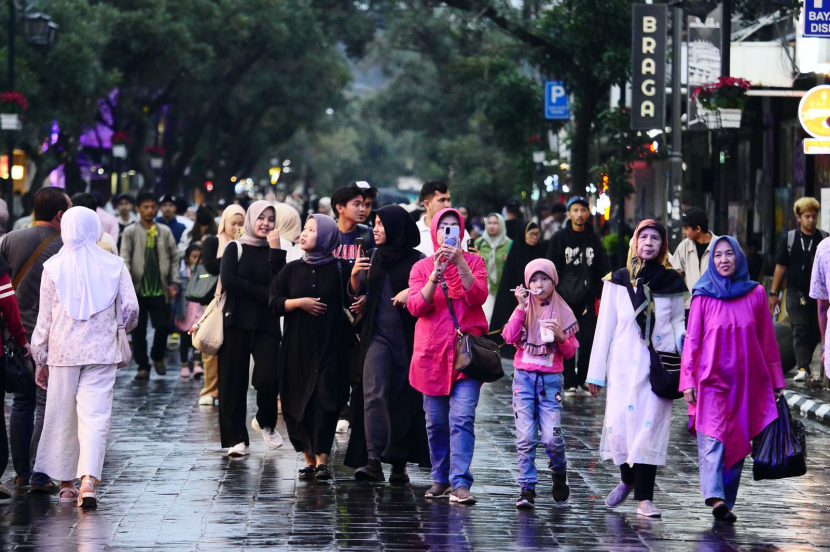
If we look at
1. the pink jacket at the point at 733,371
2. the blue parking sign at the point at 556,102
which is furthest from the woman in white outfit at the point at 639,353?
the blue parking sign at the point at 556,102

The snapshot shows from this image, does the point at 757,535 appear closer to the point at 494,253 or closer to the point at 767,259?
the point at 494,253

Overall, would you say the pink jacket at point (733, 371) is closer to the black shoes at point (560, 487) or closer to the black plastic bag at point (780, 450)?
the black plastic bag at point (780, 450)

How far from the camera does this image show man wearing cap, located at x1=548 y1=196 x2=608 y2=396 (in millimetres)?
14297

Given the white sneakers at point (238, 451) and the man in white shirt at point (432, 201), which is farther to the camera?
the man in white shirt at point (432, 201)

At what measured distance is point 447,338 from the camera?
342 inches

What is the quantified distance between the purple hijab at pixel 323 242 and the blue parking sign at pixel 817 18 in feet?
23.5

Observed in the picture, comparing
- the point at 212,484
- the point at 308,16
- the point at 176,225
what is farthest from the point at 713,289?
the point at 308,16

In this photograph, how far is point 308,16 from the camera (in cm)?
4706

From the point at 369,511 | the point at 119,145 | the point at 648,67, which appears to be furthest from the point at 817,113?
the point at 119,145

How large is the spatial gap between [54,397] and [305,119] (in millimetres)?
45330

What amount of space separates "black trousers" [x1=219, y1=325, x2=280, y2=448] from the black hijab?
3046 mm

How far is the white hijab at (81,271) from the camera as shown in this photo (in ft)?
28.4

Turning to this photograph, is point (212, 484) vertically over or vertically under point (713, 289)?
under

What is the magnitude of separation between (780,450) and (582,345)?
21.6 feet
